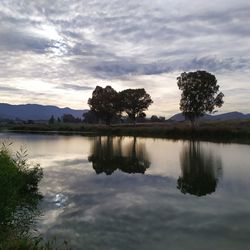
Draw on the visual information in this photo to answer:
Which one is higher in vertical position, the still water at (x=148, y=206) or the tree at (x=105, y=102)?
the tree at (x=105, y=102)

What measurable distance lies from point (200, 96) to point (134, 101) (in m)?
36.8

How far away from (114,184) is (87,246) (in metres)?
13.7

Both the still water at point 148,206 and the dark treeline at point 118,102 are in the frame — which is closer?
the still water at point 148,206

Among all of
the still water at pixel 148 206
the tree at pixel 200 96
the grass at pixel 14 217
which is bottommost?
the still water at pixel 148 206

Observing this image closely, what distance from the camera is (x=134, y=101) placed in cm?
13662

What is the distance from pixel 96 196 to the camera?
75.5 feet

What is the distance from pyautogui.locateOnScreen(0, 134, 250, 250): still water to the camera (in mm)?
15031

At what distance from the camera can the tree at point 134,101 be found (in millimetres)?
137000

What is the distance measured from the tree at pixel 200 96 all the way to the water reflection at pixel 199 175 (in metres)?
61.0

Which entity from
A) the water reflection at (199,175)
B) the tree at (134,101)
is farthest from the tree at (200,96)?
the water reflection at (199,175)

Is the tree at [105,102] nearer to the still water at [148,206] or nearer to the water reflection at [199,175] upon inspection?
the water reflection at [199,175]

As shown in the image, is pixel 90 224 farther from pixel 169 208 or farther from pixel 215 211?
pixel 215 211

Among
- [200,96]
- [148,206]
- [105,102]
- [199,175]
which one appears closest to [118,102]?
[105,102]

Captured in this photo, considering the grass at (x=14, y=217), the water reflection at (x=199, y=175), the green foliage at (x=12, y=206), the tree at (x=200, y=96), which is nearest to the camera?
the grass at (x=14, y=217)
